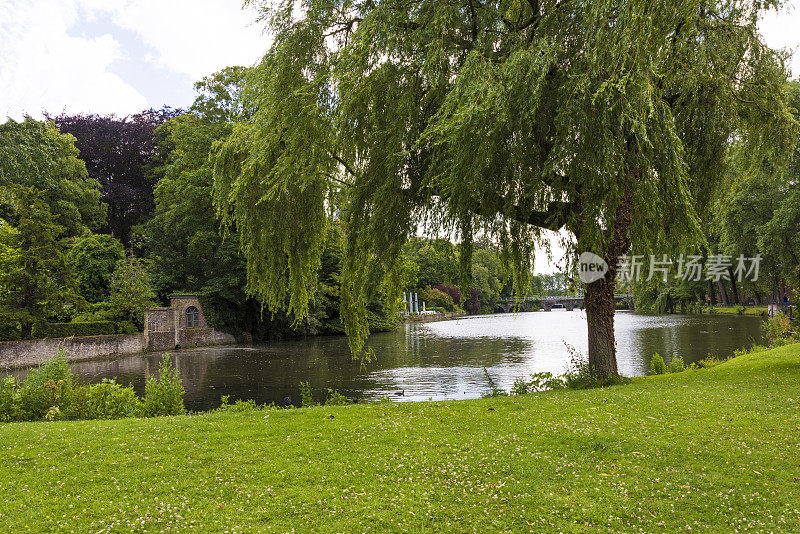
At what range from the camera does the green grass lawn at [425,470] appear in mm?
4336

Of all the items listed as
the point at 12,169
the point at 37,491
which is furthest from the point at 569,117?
the point at 12,169

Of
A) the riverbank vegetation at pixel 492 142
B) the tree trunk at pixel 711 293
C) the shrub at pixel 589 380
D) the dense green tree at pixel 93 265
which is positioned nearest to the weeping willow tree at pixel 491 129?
the riverbank vegetation at pixel 492 142

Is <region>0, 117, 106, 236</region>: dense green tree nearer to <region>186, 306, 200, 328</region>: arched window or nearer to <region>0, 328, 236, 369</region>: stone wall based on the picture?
<region>0, 328, 236, 369</region>: stone wall

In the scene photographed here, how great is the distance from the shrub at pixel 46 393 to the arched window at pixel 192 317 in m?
22.5

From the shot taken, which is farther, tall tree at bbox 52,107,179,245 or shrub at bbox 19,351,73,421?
tall tree at bbox 52,107,179,245

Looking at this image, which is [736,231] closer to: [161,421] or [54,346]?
[161,421]

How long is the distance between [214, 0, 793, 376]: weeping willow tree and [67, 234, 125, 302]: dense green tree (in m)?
28.7

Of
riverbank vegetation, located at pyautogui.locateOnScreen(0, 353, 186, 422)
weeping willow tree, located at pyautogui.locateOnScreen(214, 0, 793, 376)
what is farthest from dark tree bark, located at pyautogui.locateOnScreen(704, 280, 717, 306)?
riverbank vegetation, located at pyautogui.locateOnScreen(0, 353, 186, 422)

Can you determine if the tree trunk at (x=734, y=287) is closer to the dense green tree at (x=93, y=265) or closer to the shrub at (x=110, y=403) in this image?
the shrub at (x=110, y=403)

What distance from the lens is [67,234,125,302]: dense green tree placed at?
33.7 m

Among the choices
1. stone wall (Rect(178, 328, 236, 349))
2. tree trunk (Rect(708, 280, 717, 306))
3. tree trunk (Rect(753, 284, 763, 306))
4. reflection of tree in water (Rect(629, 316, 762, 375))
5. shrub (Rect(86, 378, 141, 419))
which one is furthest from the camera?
tree trunk (Rect(708, 280, 717, 306))

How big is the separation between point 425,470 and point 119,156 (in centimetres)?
5300

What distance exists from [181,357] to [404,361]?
12.8 meters

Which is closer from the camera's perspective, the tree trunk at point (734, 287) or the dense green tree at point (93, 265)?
the dense green tree at point (93, 265)
